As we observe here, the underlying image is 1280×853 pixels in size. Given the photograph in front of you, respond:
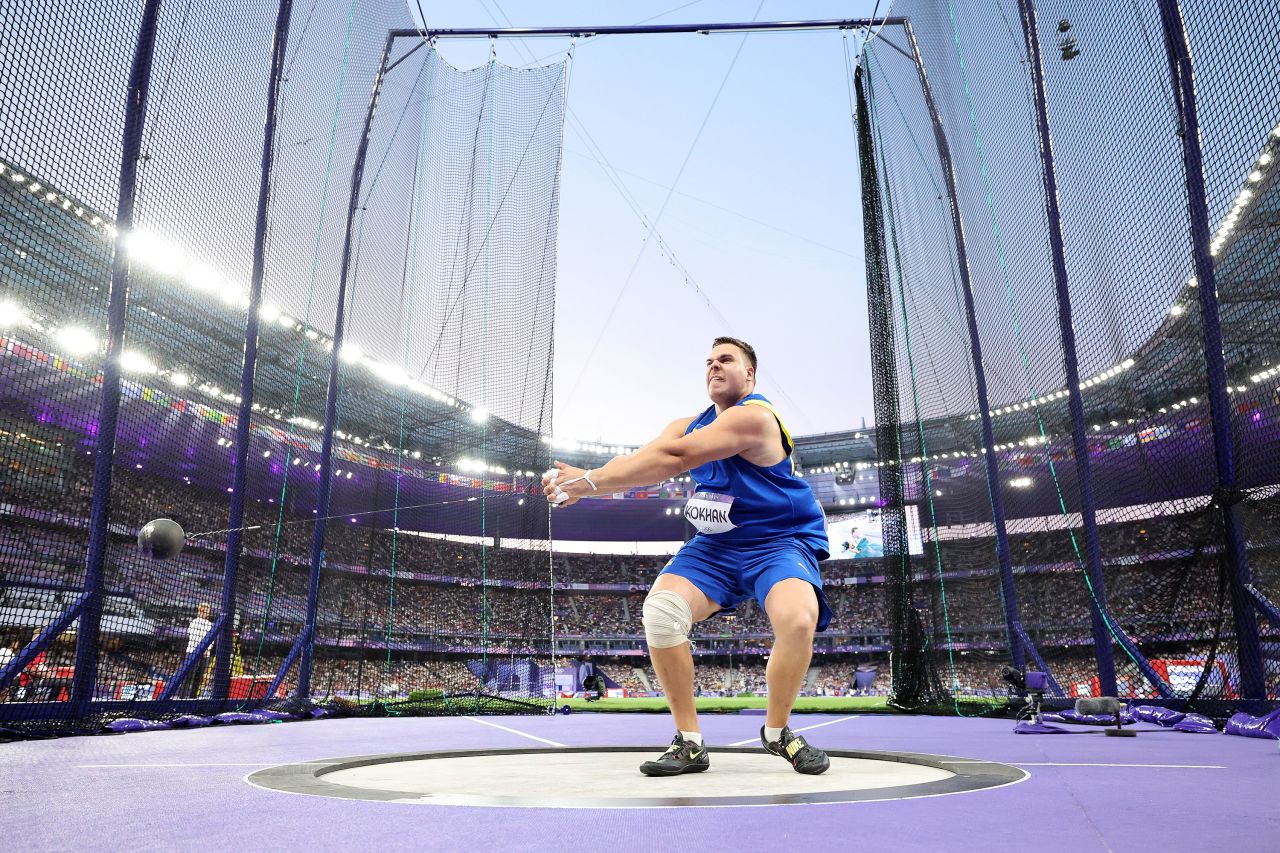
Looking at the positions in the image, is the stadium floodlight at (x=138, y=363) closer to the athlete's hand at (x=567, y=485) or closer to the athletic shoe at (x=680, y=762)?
the athlete's hand at (x=567, y=485)

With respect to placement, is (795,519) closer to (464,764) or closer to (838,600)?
(464,764)

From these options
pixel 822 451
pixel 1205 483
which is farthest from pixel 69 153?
pixel 822 451

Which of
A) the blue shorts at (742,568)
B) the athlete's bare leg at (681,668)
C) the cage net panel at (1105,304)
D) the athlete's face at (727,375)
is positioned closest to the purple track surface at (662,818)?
the athlete's bare leg at (681,668)

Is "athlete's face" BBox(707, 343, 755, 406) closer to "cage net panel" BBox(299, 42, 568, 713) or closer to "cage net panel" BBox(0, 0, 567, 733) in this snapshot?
"cage net panel" BBox(0, 0, 567, 733)

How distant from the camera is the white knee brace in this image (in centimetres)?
296

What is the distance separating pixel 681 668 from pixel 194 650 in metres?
5.73

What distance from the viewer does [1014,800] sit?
1981 mm

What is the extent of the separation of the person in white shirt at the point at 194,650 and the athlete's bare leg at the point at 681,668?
220 inches

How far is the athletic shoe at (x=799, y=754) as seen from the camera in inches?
107

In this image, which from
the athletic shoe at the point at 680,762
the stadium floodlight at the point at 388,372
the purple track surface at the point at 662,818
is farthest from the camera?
the stadium floodlight at the point at 388,372

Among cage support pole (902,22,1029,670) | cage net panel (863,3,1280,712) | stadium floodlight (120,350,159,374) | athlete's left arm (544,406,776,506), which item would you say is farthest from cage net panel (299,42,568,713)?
athlete's left arm (544,406,776,506)

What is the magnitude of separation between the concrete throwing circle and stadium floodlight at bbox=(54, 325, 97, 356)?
4.21 meters

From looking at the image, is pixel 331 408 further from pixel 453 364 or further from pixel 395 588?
pixel 395 588

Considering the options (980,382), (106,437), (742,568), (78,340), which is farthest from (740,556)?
(980,382)
